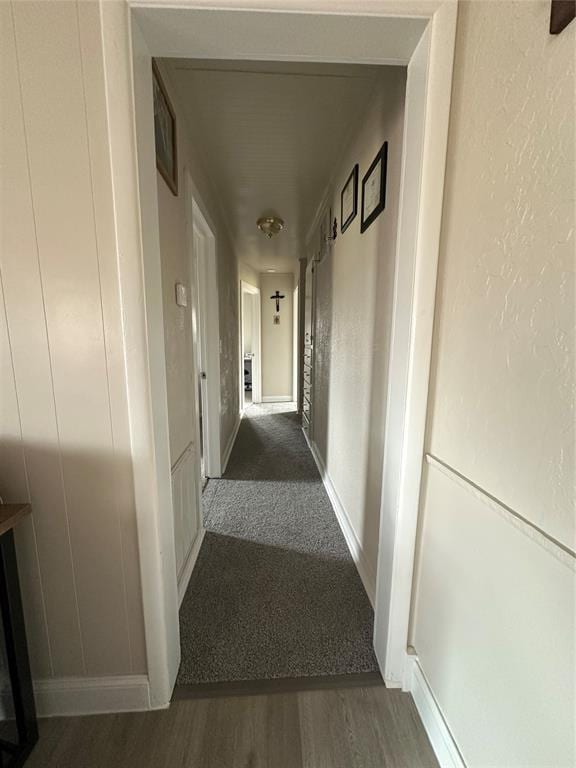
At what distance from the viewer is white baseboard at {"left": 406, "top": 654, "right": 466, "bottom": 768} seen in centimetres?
88

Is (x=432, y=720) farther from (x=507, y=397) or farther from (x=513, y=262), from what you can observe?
(x=513, y=262)

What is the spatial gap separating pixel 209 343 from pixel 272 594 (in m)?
1.83

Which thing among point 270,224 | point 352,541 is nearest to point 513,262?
point 352,541

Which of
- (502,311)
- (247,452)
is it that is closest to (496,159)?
(502,311)

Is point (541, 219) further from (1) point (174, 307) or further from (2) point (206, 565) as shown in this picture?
(2) point (206, 565)

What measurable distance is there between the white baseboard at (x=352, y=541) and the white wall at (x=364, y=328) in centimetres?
1

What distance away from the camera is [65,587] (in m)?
1.01

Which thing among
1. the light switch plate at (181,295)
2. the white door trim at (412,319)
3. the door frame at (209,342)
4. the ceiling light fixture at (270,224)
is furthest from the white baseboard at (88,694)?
the ceiling light fixture at (270,224)

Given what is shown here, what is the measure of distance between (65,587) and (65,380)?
0.68 metres

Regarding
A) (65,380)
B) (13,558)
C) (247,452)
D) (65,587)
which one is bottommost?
(247,452)

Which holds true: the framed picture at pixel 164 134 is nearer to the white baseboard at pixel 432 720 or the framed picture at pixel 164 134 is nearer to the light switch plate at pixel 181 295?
the light switch plate at pixel 181 295

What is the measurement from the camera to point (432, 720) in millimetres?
972

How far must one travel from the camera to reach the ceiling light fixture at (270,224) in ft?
10.2

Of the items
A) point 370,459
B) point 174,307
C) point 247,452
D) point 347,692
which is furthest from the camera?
point 247,452
